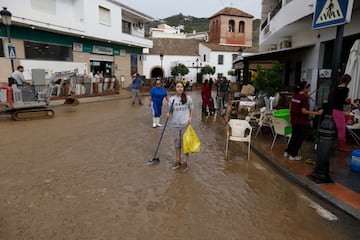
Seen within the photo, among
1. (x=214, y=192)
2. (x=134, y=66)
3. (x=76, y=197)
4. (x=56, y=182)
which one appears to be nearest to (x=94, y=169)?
(x=56, y=182)

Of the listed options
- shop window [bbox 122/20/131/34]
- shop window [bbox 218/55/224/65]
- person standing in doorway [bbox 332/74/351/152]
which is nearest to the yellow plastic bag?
person standing in doorway [bbox 332/74/351/152]

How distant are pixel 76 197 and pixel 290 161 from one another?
4212mm

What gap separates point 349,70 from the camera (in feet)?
23.6

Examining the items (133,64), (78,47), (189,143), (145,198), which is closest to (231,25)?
(133,64)

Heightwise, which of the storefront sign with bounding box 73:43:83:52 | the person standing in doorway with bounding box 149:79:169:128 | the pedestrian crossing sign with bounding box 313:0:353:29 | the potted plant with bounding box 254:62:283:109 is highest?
the storefront sign with bounding box 73:43:83:52

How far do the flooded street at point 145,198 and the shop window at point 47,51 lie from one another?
1183 cm

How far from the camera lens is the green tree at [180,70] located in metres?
40.4

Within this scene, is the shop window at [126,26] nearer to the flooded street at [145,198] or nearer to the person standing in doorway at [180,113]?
the flooded street at [145,198]

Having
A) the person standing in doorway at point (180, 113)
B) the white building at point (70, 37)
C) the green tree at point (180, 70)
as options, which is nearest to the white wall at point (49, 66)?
the white building at point (70, 37)

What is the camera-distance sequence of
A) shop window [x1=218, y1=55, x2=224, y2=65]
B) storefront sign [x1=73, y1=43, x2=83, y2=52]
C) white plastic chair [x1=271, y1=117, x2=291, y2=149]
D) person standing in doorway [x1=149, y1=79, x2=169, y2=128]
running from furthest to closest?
shop window [x1=218, y1=55, x2=224, y2=65] < storefront sign [x1=73, y1=43, x2=83, y2=52] < person standing in doorway [x1=149, y1=79, x2=169, y2=128] < white plastic chair [x1=271, y1=117, x2=291, y2=149]

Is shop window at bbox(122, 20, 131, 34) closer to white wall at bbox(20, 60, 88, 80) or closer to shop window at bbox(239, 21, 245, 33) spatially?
white wall at bbox(20, 60, 88, 80)

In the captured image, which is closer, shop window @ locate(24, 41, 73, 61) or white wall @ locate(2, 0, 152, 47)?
white wall @ locate(2, 0, 152, 47)

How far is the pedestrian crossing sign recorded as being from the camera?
13.7ft

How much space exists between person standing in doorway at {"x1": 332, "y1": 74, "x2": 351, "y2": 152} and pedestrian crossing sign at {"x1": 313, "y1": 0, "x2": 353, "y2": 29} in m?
1.44
